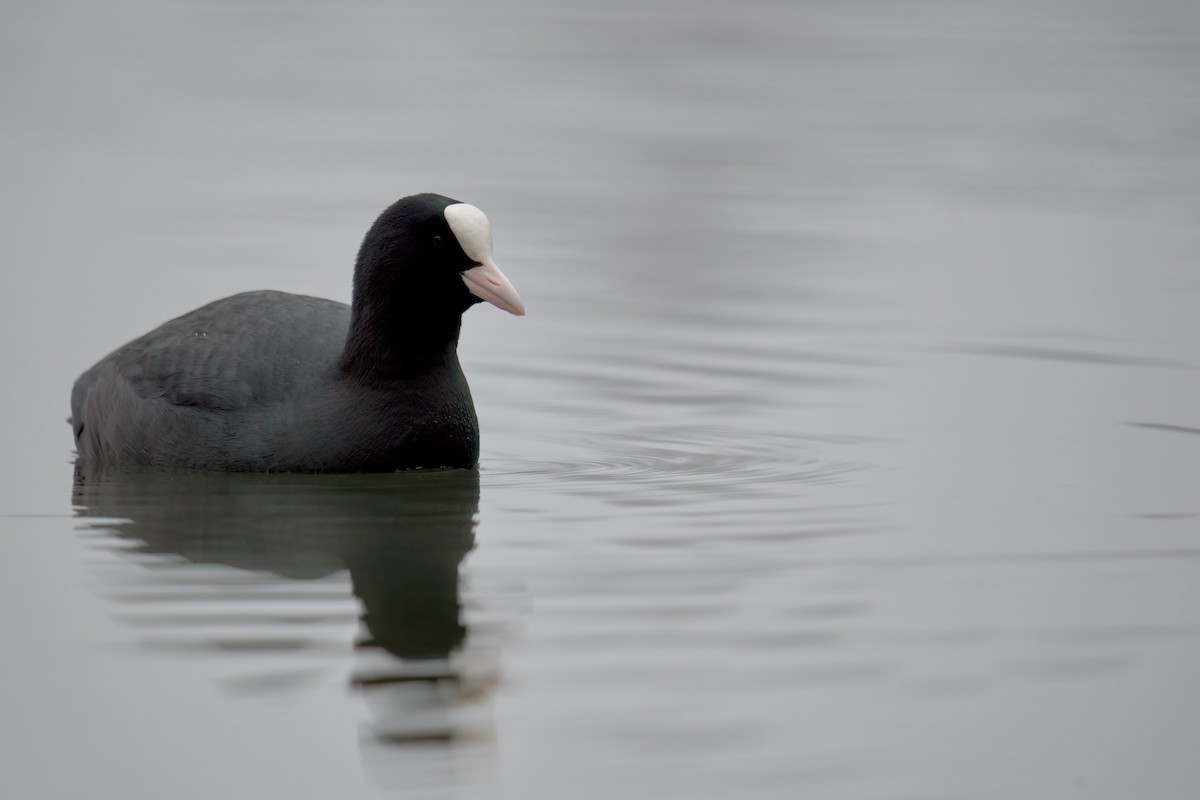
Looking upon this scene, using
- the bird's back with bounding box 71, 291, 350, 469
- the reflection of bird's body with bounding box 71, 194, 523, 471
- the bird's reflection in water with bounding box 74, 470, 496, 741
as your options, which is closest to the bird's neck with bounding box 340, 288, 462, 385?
the reflection of bird's body with bounding box 71, 194, 523, 471

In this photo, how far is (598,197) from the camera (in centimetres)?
1381

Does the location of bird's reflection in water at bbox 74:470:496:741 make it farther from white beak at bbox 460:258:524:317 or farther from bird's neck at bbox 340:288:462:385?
white beak at bbox 460:258:524:317

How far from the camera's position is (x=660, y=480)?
293 inches

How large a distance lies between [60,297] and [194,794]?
621 cm

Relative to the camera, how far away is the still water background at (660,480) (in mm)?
4930

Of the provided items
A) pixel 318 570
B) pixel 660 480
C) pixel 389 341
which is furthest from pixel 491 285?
pixel 318 570

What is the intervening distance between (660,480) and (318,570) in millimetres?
1679

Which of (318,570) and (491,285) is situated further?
(491,285)

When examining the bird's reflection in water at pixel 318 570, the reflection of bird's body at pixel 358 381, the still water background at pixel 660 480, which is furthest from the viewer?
the reflection of bird's body at pixel 358 381

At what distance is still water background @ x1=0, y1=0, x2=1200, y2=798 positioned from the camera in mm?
4930

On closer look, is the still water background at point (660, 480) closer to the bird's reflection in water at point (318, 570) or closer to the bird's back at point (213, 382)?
the bird's reflection in water at point (318, 570)

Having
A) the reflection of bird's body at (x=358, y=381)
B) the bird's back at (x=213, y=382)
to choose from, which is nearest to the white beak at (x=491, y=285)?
the reflection of bird's body at (x=358, y=381)

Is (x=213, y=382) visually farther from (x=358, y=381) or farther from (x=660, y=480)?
(x=660, y=480)

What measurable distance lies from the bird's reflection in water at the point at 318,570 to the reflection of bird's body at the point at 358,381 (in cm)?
11
